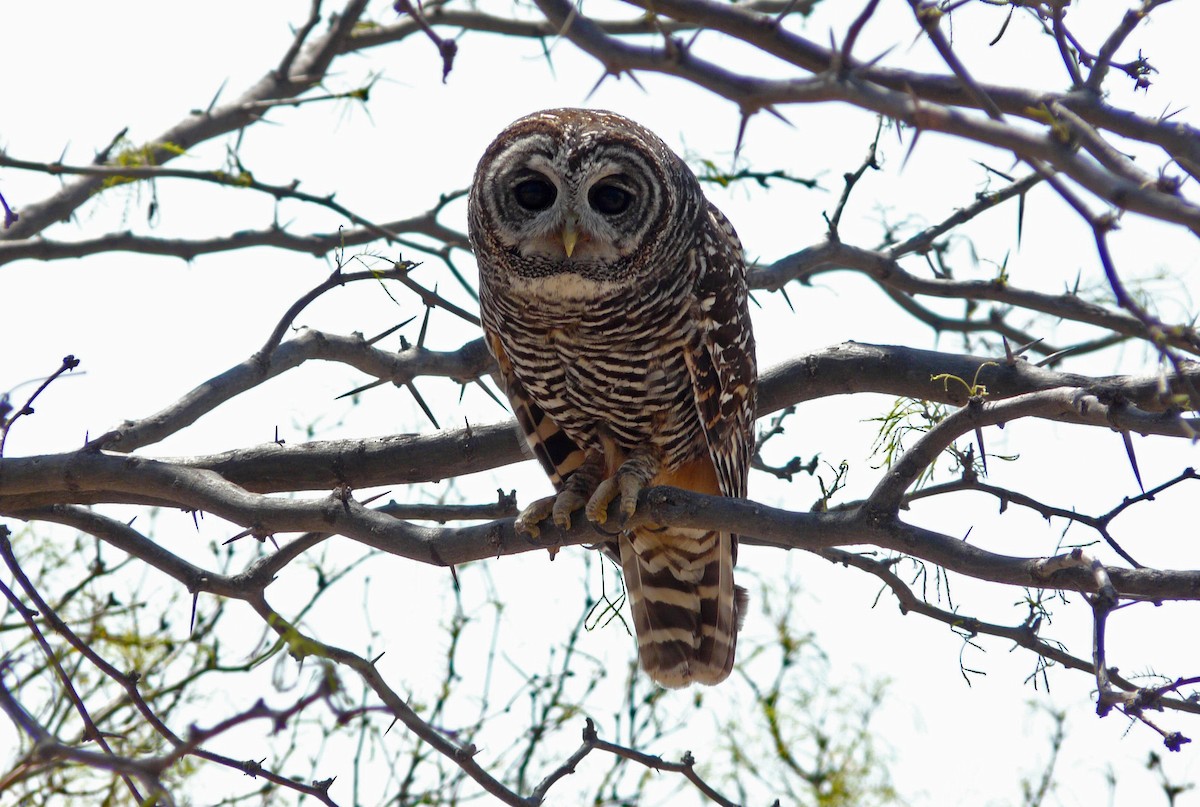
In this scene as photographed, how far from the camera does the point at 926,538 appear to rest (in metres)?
2.96

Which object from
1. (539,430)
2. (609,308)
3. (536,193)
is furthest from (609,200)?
(539,430)

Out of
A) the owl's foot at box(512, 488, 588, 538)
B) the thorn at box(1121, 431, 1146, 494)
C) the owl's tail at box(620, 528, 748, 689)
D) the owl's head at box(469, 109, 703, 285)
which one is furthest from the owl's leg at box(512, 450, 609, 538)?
the thorn at box(1121, 431, 1146, 494)

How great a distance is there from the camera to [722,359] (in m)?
4.78

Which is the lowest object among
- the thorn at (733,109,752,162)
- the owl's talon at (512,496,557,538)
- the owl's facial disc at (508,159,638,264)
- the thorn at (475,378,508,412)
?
the thorn at (733,109,752,162)

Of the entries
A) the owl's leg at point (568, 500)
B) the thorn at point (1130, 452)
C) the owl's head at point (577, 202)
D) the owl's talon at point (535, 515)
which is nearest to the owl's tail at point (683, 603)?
the owl's leg at point (568, 500)

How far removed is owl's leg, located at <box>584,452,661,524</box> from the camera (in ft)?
14.3

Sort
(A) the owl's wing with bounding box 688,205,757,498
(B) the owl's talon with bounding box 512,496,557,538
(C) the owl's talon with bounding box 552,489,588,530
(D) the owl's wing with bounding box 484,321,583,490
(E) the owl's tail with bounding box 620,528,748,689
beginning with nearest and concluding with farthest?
(B) the owl's talon with bounding box 512,496,557,538 < (C) the owl's talon with bounding box 552,489,588,530 < (A) the owl's wing with bounding box 688,205,757,498 < (D) the owl's wing with bounding box 484,321,583,490 < (E) the owl's tail with bounding box 620,528,748,689

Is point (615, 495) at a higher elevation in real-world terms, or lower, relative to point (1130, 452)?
higher

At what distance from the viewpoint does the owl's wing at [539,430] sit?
16.5 feet

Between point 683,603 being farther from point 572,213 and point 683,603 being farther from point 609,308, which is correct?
point 572,213

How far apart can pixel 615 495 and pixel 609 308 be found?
0.73 meters

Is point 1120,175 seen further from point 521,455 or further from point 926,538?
point 521,455

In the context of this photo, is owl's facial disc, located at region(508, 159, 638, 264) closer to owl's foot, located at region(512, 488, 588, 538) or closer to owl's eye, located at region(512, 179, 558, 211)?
owl's eye, located at region(512, 179, 558, 211)

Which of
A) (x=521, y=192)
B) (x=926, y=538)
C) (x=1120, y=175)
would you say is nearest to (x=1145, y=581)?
(x=926, y=538)
